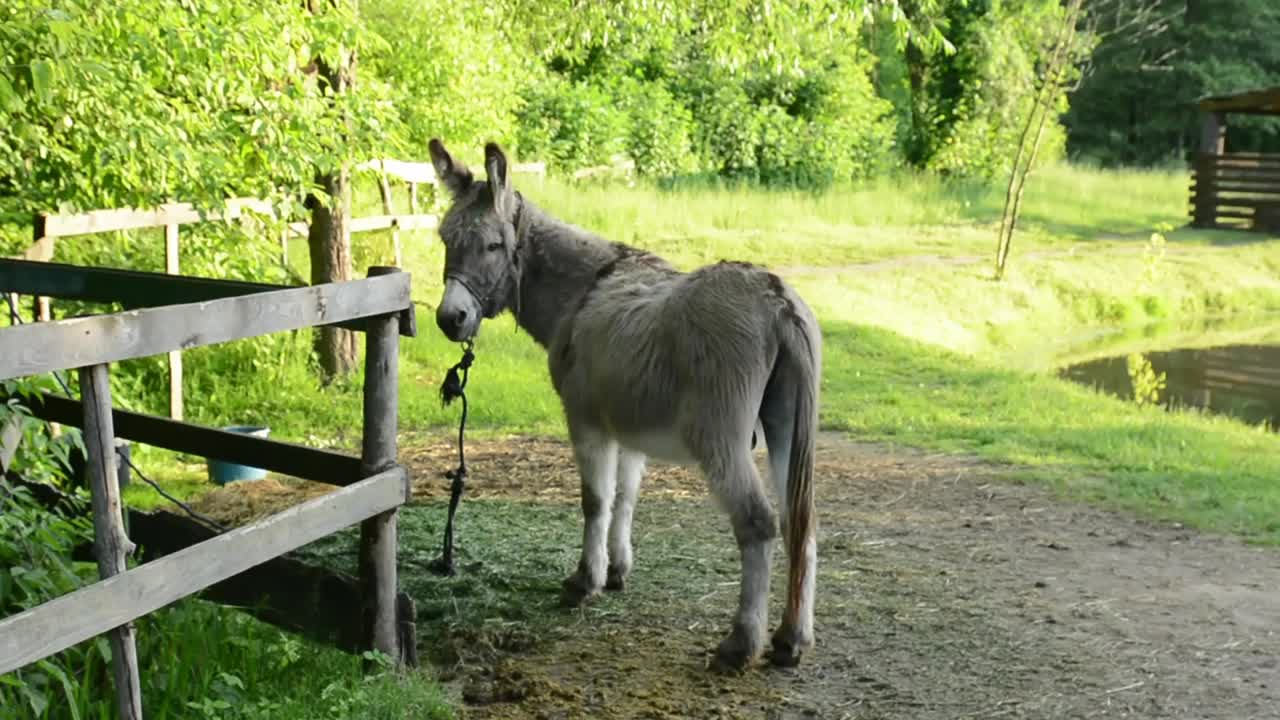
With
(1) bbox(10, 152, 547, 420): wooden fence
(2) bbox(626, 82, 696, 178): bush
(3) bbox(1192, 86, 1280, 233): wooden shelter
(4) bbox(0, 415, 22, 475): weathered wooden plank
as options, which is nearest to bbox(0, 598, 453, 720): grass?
(4) bbox(0, 415, 22, 475): weathered wooden plank

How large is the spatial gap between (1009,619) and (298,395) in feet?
20.9

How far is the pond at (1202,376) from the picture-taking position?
13539mm

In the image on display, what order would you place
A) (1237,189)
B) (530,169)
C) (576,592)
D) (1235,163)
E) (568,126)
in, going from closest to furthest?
1. (576,592)
2. (530,169)
3. (568,126)
4. (1237,189)
5. (1235,163)

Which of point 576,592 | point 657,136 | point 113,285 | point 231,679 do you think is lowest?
point 576,592

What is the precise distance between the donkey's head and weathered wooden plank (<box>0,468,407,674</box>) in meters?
1.05

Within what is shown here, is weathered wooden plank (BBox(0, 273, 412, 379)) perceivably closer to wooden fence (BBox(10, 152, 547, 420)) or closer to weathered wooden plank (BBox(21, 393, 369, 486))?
weathered wooden plank (BBox(21, 393, 369, 486))

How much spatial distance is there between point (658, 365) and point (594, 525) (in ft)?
3.52

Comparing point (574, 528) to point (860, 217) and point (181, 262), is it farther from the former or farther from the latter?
point (860, 217)

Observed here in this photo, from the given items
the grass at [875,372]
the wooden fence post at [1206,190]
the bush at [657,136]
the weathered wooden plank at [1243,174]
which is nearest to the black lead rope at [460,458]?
the grass at [875,372]

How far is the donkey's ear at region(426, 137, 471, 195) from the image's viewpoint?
5.67 meters

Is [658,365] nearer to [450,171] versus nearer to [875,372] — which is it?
[450,171]

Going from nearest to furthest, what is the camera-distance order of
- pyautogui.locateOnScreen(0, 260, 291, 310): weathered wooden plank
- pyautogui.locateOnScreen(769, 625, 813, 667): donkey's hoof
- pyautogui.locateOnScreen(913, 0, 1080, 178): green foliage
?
pyautogui.locateOnScreen(0, 260, 291, 310): weathered wooden plank → pyautogui.locateOnScreen(769, 625, 813, 667): donkey's hoof → pyautogui.locateOnScreen(913, 0, 1080, 178): green foliage

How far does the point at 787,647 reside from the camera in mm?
4992

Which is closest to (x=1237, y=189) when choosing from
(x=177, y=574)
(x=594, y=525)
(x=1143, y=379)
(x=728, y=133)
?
(x=728, y=133)
